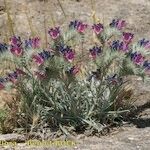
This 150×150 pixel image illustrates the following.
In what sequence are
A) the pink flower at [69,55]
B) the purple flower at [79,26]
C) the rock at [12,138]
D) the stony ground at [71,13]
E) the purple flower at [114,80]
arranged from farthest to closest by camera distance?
the stony ground at [71,13], the purple flower at [114,80], the purple flower at [79,26], the rock at [12,138], the pink flower at [69,55]

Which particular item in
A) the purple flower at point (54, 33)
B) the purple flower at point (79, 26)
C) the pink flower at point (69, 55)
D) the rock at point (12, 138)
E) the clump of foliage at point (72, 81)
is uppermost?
the purple flower at point (79, 26)

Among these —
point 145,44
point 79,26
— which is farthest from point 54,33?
point 145,44

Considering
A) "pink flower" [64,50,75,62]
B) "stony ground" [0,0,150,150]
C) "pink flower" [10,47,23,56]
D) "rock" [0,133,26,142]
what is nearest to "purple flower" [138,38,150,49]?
"pink flower" [64,50,75,62]

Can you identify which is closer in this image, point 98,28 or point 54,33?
point 54,33

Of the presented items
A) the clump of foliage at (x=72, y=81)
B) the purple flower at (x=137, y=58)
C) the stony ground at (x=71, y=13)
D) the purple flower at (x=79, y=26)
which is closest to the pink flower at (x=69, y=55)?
the clump of foliage at (x=72, y=81)

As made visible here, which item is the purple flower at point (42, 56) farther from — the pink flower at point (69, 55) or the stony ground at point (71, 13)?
the stony ground at point (71, 13)

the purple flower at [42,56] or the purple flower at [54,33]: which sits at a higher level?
the purple flower at [54,33]

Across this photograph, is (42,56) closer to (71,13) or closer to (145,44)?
(145,44)

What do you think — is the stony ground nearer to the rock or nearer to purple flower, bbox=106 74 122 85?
purple flower, bbox=106 74 122 85
